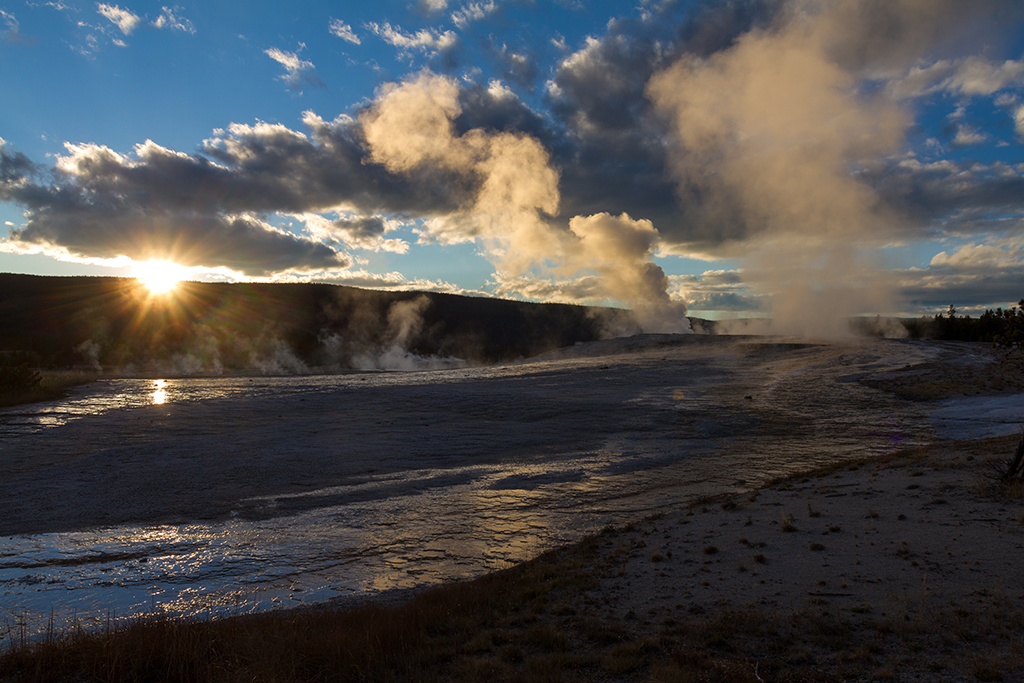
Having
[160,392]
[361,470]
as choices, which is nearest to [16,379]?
[160,392]

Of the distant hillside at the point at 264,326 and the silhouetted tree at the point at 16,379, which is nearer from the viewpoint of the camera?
the silhouetted tree at the point at 16,379

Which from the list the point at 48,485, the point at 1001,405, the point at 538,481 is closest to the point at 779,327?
the point at 1001,405

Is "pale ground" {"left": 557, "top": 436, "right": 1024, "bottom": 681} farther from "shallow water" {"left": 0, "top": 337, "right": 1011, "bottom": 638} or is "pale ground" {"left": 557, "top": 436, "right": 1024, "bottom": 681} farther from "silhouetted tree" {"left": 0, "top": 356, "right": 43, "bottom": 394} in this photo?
"silhouetted tree" {"left": 0, "top": 356, "right": 43, "bottom": 394}

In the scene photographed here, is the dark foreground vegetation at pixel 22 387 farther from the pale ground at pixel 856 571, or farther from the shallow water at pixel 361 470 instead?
the pale ground at pixel 856 571

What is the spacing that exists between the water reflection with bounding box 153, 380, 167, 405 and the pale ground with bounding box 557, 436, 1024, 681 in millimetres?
19767

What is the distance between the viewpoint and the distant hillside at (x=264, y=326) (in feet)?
163

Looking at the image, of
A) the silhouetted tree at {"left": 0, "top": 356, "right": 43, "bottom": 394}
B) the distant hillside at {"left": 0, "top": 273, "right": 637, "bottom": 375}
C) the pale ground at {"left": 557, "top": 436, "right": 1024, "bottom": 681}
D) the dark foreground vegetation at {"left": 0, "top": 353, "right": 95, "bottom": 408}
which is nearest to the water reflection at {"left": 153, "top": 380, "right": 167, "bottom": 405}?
the dark foreground vegetation at {"left": 0, "top": 353, "right": 95, "bottom": 408}

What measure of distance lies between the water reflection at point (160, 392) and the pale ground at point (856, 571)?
19767 millimetres

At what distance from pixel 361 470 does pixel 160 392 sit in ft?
53.1

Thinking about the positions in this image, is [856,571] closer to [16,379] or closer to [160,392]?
[160,392]

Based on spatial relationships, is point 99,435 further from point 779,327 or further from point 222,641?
point 779,327

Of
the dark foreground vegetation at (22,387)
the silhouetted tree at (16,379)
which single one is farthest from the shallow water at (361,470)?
the silhouetted tree at (16,379)

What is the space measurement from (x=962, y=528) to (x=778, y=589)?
8.98 ft

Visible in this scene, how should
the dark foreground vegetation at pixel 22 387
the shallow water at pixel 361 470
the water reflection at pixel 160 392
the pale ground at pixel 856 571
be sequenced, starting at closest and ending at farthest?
the pale ground at pixel 856 571
the shallow water at pixel 361 470
the dark foreground vegetation at pixel 22 387
the water reflection at pixel 160 392
